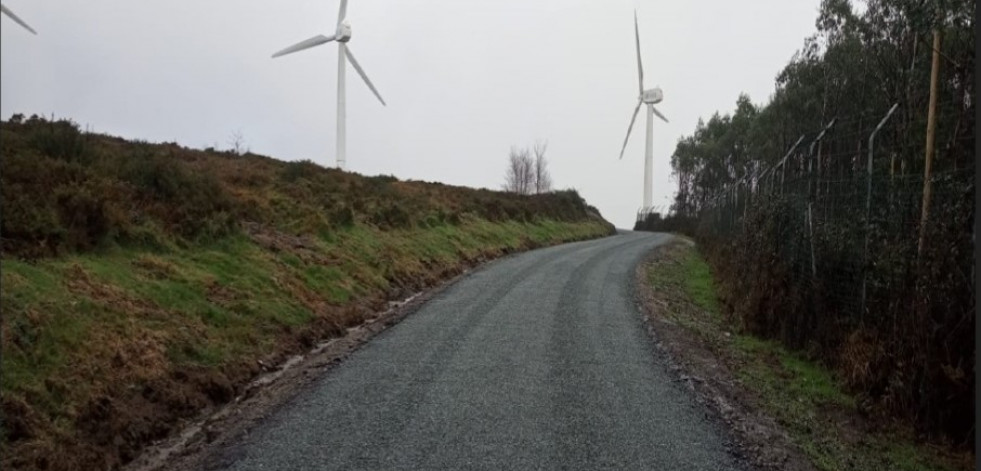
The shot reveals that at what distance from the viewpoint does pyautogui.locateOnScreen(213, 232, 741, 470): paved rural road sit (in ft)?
18.2

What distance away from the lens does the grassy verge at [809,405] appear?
Answer: 19.9 ft

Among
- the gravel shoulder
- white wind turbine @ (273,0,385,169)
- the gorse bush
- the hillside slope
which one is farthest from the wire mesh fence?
white wind turbine @ (273,0,385,169)

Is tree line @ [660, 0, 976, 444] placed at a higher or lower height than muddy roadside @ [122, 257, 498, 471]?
higher

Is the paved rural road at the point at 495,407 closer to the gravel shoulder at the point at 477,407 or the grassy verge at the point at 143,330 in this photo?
the gravel shoulder at the point at 477,407

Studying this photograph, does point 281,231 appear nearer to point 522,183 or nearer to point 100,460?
point 100,460

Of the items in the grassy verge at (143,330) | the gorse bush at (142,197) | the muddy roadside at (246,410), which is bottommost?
the muddy roadside at (246,410)

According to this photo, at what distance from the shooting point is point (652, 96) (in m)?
64.4

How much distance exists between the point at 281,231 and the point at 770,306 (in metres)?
10.2

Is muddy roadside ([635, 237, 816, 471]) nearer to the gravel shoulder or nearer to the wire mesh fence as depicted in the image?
the gravel shoulder

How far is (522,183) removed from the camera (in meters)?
80.6

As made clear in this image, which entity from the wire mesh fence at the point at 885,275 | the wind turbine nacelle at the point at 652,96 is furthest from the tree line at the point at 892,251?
the wind turbine nacelle at the point at 652,96

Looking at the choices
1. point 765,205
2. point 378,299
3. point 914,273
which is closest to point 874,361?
point 914,273

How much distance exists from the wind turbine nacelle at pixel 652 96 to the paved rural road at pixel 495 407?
56.0 meters

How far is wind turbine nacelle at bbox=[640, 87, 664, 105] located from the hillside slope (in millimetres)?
50483
